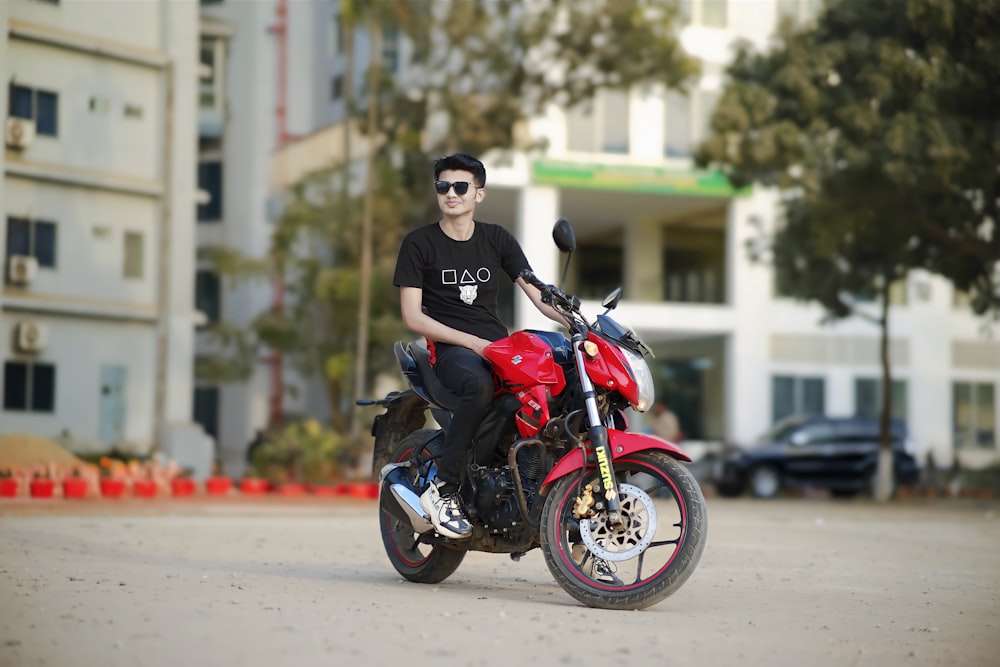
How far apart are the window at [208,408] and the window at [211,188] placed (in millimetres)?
5434

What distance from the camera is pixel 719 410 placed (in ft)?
145

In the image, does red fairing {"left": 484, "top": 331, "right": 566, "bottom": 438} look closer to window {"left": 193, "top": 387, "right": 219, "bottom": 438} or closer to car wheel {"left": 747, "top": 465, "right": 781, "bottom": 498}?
car wheel {"left": 747, "top": 465, "right": 781, "bottom": 498}

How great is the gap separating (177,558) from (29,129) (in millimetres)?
18964

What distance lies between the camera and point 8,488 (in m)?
20.2

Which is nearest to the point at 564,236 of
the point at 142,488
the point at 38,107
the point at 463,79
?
the point at 142,488

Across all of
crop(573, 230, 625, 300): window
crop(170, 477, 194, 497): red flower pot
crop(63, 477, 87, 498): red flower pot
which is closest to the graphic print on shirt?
crop(63, 477, 87, 498): red flower pot

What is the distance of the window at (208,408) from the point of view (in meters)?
47.2

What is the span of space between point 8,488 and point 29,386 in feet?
28.9

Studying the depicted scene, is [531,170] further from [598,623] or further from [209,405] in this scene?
[598,623]

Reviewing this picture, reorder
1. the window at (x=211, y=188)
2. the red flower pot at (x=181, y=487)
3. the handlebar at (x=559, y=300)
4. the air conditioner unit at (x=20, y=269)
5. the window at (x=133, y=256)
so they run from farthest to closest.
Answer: the window at (x=211, y=188) < the window at (x=133, y=256) < the air conditioner unit at (x=20, y=269) < the red flower pot at (x=181, y=487) < the handlebar at (x=559, y=300)

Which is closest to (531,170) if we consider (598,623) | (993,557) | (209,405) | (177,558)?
(209,405)

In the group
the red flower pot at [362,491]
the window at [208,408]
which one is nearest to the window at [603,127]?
the window at [208,408]

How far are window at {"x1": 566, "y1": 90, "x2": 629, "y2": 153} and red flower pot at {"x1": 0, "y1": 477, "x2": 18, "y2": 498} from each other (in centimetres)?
2301

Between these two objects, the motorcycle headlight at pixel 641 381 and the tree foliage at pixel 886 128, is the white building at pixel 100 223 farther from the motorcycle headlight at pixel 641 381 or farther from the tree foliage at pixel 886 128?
the motorcycle headlight at pixel 641 381
